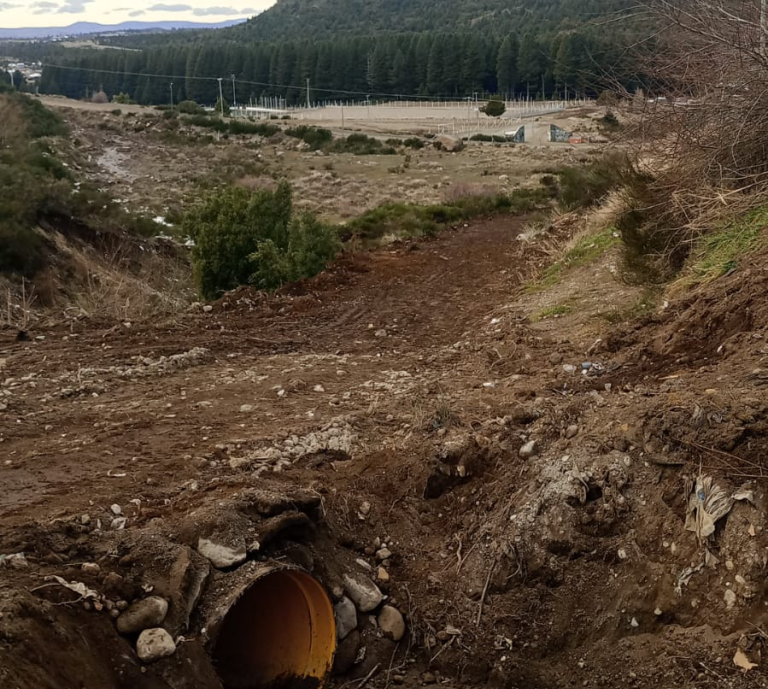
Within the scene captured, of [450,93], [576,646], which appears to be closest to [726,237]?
[576,646]

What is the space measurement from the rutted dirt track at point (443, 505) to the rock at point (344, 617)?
5cm

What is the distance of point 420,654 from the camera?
3988mm

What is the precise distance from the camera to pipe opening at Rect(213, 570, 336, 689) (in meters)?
3.83

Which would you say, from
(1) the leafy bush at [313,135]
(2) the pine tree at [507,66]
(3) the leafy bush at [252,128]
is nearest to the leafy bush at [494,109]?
(1) the leafy bush at [313,135]

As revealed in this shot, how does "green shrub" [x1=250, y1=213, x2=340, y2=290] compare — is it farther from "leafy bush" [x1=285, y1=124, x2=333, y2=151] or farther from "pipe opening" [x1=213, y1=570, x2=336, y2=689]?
"leafy bush" [x1=285, y1=124, x2=333, y2=151]

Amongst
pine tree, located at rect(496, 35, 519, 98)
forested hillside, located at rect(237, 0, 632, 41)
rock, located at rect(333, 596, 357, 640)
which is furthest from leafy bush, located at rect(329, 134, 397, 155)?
forested hillside, located at rect(237, 0, 632, 41)

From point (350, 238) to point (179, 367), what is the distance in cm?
1187

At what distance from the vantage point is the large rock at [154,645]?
10.8 feet

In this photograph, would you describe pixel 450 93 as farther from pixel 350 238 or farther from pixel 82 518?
pixel 82 518

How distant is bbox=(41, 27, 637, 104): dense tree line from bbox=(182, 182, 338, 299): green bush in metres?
46.0

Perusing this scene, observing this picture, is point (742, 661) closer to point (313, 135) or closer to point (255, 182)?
point (255, 182)

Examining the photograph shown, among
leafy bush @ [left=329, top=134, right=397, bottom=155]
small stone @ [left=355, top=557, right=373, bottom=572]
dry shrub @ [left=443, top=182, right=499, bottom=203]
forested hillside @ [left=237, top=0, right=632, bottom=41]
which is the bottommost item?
small stone @ [left=355, top=557, right=373, bottom=572]

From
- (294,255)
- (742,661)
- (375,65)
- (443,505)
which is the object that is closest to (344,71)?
(375,65)

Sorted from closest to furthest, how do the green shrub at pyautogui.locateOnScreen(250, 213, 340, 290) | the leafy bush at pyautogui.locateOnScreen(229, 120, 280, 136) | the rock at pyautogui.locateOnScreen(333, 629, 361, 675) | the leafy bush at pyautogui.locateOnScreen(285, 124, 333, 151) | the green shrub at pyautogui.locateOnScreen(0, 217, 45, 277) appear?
the rock at pyautogui.locateOnScreen(333, 629, 361, 675) → the green shrub at pyautogui.locateOnScreen(250, 213, 340, 290) → the green shrub at pyautogui.locateOnScreen(0, 217, 45, 277) → the leafy bush at pyautogui.locateOnScreen(285, 124, 333, 151) → the leafy bush at pyautogui.locateOnScreen(229, 120, 280, 136)
